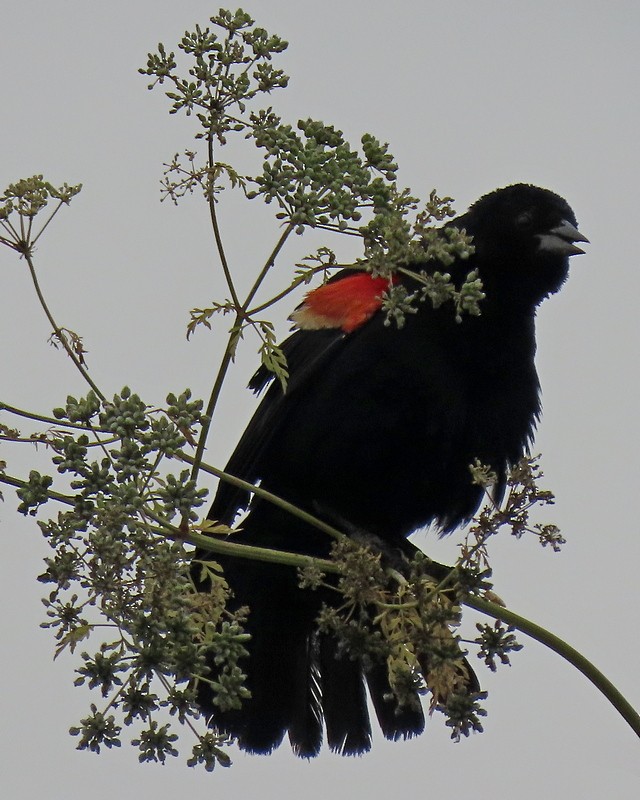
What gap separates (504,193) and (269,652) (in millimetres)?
1636

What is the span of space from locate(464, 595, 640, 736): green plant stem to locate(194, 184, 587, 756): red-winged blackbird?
118cm

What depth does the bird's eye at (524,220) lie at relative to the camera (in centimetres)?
349

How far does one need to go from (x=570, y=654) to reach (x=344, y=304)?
1604 mm

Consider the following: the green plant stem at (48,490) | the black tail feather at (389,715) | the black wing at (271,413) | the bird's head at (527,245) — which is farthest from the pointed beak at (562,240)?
the green plant stem at (48,490)

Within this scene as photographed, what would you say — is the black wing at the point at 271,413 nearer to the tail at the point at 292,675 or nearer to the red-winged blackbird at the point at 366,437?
the red-winged blackbird at the point at 366,437

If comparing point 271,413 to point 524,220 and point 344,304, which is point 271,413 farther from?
point 524,220

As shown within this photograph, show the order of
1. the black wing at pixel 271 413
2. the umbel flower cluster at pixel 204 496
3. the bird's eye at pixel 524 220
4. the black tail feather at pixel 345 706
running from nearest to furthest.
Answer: the umbel flower cluster at pixel 204 496, the black wing at pixel 271 413, the black tail feather at pixel 345 706, the bird's eye at pixel 524 220

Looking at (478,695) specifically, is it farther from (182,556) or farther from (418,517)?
(418,517)

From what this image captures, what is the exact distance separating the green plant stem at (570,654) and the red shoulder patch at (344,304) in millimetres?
1442

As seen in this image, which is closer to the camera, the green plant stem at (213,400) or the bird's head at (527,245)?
the green plant stem at (213,400)

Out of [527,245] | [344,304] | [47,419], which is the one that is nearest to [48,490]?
[47,419]

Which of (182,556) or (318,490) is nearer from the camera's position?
(182,556)

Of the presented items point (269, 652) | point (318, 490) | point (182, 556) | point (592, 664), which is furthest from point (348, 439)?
point (182, 556)

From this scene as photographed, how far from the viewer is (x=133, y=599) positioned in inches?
63.1
